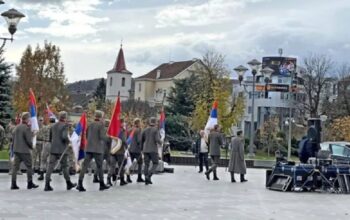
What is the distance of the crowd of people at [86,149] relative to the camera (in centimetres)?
1702

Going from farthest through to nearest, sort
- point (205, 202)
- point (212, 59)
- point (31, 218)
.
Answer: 1. point (212, 59)
2. point (205, 202)
3. point (31, 218)

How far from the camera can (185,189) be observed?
62.8 feet

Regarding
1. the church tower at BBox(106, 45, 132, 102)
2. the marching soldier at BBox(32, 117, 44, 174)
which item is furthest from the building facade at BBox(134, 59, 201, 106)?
the marching soldier at BBox(32, 117, 44, 174)

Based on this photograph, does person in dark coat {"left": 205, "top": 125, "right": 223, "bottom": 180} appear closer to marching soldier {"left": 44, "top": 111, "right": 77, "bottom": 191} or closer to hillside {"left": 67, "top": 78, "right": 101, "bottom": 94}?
marching soldier {"left": 44, "top": 111, "right": 77, "bottom": 191}

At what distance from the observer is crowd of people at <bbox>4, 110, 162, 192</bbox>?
55.8ft

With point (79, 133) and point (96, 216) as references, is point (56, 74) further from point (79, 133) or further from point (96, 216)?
point (96, 216)

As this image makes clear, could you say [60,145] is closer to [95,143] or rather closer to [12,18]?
[95,143]

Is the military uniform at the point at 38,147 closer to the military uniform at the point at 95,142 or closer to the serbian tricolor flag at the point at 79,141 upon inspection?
the serbian tricolor flag at the point at 79,141

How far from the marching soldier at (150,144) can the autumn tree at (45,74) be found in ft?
134

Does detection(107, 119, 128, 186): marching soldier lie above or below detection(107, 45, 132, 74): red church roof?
below

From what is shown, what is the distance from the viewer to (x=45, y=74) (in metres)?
63.3

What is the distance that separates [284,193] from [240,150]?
378 cm

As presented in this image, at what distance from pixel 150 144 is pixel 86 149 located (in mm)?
3115

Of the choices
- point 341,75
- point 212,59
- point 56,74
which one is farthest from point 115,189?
point 341,75
